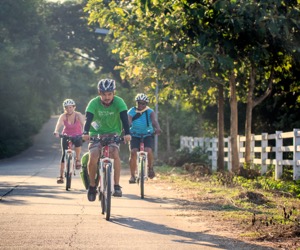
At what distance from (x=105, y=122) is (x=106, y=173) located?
37.1 inches

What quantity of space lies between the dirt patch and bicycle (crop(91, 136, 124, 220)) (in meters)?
1.32

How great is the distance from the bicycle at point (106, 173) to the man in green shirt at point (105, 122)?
0.38ft

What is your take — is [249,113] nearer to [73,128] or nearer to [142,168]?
[73,128]

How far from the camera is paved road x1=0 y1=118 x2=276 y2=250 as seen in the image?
27.6 ft

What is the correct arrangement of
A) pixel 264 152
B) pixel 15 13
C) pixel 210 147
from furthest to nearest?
1. pixel 15 13
2. pixel 210 147
3. pixel 264 152

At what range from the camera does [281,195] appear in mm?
14812

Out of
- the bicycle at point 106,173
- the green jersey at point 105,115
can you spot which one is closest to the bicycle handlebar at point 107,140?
the bicycle at point 106,173

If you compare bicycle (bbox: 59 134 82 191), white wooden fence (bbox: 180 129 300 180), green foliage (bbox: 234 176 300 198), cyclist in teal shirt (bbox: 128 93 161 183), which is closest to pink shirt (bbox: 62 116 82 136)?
bicycle (bbox: 59 134 82 191)

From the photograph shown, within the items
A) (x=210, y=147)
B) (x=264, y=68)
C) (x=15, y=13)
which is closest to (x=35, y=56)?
(x=15, y=13)

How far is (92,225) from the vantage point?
987 cm

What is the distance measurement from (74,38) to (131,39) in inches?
1412

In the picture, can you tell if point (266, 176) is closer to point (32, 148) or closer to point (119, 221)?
point (119, 221)

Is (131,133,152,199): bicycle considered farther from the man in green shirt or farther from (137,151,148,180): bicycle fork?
the man in green shirt

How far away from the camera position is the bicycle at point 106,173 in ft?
34.2
